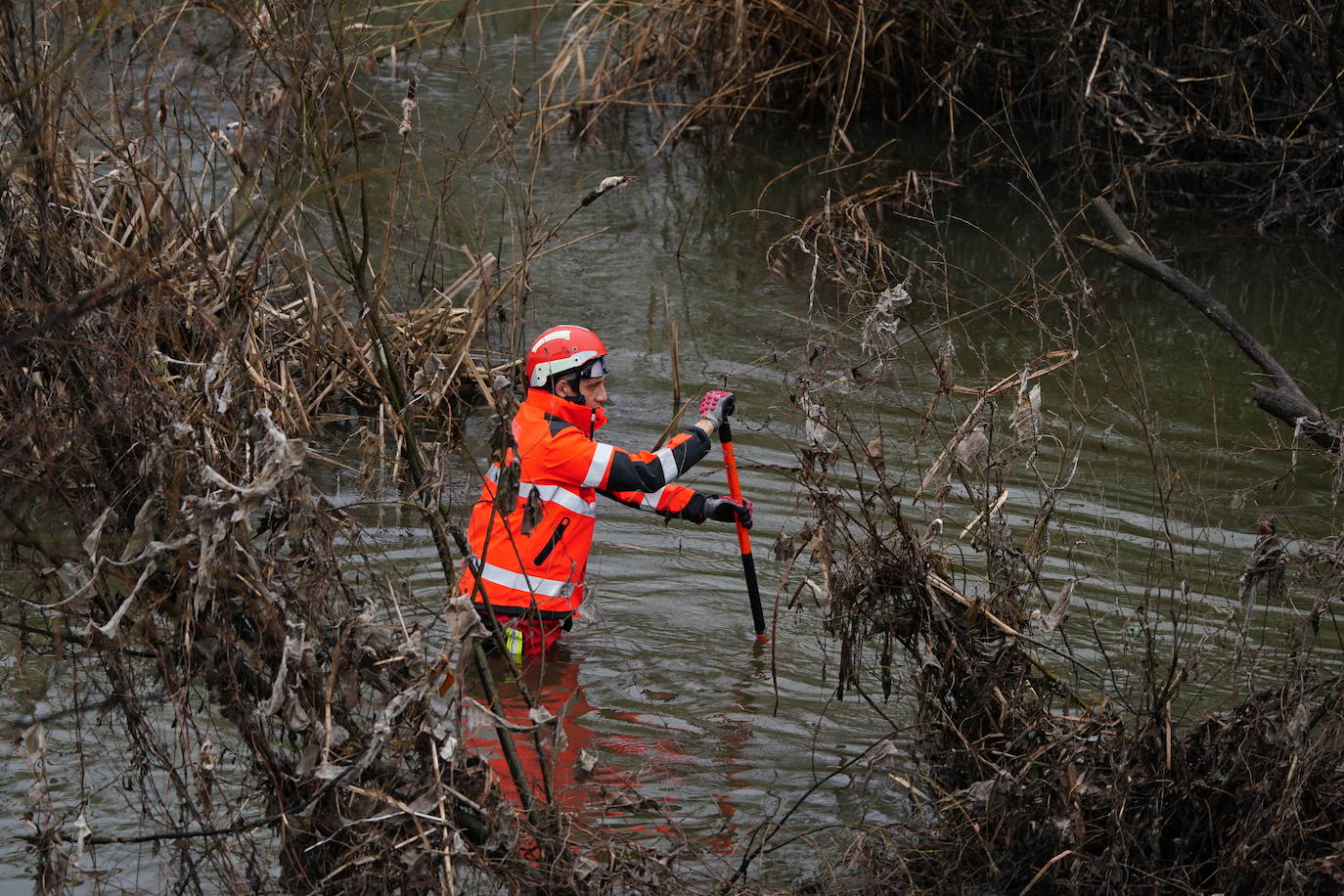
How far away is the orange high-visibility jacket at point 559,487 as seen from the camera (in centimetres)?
638

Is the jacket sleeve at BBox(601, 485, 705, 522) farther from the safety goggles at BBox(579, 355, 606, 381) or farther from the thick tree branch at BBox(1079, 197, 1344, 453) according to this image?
the thick tree branch at BBox(1079, 197, 1344, 453)

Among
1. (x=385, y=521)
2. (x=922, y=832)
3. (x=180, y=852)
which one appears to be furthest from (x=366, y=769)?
(x=385, y=521)

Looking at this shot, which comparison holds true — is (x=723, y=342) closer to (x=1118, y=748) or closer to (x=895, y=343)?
(x=895, y=343)

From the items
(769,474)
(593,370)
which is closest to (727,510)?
(593,370)

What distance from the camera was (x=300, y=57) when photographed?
4211 millimetres

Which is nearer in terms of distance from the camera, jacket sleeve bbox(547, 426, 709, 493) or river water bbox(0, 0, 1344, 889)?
river water bbox(0, 0, 1344, 889)

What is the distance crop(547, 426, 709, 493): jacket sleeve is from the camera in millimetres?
6371

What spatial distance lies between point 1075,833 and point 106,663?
274 cm

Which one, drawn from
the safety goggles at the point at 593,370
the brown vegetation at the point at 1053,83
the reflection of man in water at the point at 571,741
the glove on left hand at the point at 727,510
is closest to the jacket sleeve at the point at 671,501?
the glove on left hand at the point at 727,510

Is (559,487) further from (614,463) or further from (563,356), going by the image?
(563,356)

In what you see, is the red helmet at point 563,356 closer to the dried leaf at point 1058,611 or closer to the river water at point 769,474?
the river water at point 769,474

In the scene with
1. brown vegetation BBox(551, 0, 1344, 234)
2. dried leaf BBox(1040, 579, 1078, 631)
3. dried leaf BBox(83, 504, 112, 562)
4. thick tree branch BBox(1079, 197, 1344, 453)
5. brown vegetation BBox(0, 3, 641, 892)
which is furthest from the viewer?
brown vegetation BBox(551, 0, 1344, 234)

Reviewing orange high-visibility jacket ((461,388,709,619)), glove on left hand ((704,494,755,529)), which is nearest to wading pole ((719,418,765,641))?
glove on left hand ((704,494,755,529))

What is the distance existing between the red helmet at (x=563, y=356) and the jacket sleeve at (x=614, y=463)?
252 mm
